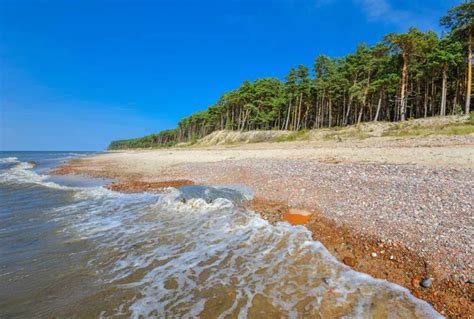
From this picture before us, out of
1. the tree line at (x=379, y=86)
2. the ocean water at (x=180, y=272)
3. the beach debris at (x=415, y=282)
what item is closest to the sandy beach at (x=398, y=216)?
the beach debris at (x=415, y=282)

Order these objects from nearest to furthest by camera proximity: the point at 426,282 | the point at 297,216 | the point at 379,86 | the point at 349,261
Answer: the point at 426,282 < the point at 349,261 < the point at 297,216 < the point at 379,86

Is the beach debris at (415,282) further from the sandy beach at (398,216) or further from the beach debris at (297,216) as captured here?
the beach debris at (297,216)

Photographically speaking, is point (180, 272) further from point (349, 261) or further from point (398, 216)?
point (398, 216)

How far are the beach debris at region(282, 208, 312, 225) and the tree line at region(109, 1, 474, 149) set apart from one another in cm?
3253

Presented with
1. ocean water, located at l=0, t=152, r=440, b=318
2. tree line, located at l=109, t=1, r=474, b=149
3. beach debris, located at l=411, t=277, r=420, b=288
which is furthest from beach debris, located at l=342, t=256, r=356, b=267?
tree line, located at l=109, t=1, r=474, b=149

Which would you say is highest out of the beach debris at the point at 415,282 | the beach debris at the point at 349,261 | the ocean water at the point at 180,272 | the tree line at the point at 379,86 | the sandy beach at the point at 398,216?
the tree line at the point at 379,86

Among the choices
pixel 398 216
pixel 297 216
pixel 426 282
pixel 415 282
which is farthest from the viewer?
pixel 297 216

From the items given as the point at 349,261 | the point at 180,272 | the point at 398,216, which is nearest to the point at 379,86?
the point at 398,216

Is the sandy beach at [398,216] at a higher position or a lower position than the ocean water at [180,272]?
higher

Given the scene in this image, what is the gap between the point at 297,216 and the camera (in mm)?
7168

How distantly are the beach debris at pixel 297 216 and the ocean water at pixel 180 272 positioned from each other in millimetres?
331

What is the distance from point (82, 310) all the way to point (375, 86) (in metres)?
43.2

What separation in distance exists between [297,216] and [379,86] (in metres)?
39.6

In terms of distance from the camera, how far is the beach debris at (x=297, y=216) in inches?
270
